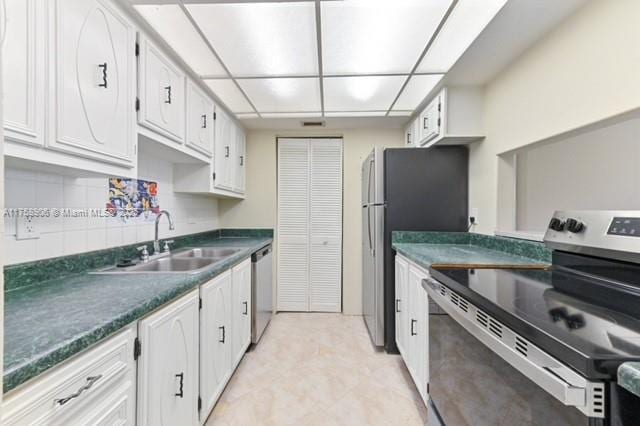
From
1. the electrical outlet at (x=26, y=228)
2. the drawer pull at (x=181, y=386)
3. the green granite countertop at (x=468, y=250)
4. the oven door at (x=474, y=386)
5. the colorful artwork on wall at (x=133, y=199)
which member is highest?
the colorful artwork on wall at (x=133, y=199)

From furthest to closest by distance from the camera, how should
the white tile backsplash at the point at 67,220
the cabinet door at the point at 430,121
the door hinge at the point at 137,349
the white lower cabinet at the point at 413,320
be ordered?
the cabinet door at the point at 430,121 < the white lower cabinet at the point at 413,320 < the white tile backsplash at the point at 67,220 < the door hinge at the point at 137,349

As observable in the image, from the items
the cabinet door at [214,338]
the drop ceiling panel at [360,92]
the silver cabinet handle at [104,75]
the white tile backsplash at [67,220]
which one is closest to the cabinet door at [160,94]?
the silver cabinet handle at [104,75]

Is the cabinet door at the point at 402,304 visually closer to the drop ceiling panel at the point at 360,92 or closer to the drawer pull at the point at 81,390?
the drop ceiling panel at the point at 360,92

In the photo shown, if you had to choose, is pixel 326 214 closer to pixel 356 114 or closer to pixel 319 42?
pixel 356 114

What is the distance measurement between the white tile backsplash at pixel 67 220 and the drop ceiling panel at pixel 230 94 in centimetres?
73

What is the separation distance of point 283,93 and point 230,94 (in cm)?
45

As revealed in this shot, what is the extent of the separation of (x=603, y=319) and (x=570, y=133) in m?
1.11

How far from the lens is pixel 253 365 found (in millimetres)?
2264

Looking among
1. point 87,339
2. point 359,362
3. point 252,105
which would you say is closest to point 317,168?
point 252,105

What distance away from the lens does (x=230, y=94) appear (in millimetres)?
2424

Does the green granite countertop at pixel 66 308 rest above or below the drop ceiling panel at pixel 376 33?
below

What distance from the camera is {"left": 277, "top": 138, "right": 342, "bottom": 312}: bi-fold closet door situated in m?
3.48

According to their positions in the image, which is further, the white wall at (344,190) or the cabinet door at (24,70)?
the white wall at (344,190)

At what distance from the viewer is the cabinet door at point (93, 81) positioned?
1.03 meters
